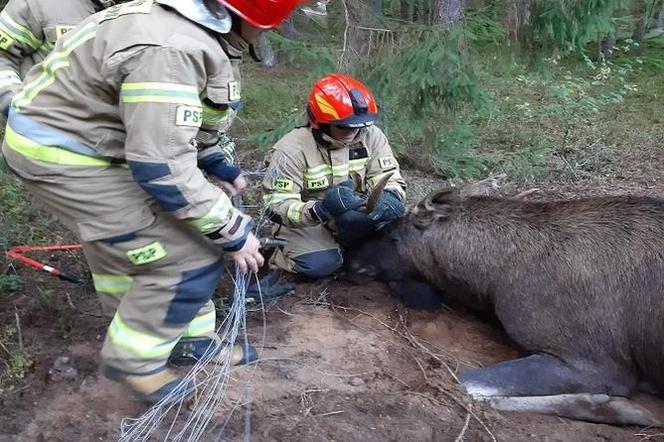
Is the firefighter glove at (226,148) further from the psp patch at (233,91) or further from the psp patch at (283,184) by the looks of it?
the psp patch at (233,91)

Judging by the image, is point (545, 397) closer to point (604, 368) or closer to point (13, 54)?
point (604, 368)

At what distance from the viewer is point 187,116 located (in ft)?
10.0

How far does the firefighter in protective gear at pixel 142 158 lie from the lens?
119 inches

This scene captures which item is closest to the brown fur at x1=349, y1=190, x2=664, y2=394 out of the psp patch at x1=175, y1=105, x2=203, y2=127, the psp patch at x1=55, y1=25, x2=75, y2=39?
the psp patch at x1=175, y1=105, x2=203, y2=127

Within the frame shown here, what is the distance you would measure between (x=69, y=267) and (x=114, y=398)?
1.88 m

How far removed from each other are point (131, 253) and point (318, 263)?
7.55 feet

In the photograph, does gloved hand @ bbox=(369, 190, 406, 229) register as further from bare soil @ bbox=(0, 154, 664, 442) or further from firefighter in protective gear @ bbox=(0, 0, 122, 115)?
firefighter in protective gear @ bbox=(0, 0, 122, 115)

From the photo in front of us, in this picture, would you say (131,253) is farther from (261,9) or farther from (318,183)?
(318,183)

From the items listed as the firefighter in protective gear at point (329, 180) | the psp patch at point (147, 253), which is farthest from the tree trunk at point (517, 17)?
the psp patch at point (147, 253)

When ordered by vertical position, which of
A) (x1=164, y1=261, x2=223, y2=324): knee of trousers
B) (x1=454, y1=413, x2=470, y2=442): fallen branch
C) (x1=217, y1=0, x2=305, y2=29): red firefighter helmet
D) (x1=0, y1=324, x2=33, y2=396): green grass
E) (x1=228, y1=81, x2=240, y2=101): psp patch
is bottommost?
(x1=454, y1=413, x2=470, y2=442): fallen branch

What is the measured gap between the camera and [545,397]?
4.45m

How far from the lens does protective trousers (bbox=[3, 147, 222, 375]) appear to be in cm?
345

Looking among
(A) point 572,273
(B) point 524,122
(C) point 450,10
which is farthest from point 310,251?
(B) point 524,122

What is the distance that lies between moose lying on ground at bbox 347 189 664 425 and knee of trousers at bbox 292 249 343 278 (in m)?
1.10
